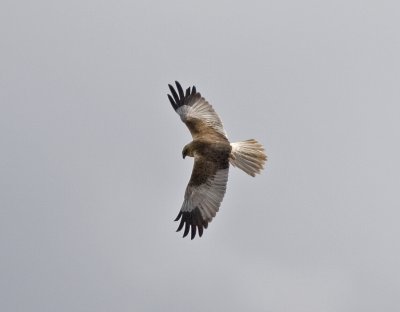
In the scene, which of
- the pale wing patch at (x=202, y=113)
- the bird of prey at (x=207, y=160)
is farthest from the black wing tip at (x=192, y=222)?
the pale wing patch at (x=202, y=113)

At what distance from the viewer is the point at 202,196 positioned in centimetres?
2239

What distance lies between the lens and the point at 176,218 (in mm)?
22469

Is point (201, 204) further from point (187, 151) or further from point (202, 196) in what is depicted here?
point (187, 151)

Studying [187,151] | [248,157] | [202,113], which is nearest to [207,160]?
[187,151]

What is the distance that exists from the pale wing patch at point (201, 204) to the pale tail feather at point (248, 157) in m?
1.31

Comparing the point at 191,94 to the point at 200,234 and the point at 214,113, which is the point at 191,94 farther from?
the point at 200,234

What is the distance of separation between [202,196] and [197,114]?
378cm

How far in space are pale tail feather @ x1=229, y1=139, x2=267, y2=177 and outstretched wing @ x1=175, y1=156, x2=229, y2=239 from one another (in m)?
1.11

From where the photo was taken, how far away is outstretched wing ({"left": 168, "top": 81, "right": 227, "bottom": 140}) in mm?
24625

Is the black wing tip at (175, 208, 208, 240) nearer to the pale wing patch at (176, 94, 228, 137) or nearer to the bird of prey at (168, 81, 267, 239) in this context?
the bird of prey at (168, 81, 267, 239)

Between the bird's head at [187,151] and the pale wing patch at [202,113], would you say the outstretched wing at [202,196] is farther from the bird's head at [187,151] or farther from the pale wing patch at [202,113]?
the pale wing patch at [202,113]

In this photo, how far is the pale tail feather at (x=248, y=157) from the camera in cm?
2384

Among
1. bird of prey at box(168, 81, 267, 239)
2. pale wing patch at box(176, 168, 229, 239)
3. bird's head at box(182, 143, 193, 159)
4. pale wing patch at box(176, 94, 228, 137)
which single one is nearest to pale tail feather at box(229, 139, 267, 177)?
bird of prey at box(168, 81, 267, 239)

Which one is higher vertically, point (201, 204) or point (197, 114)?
point (197, 114)
